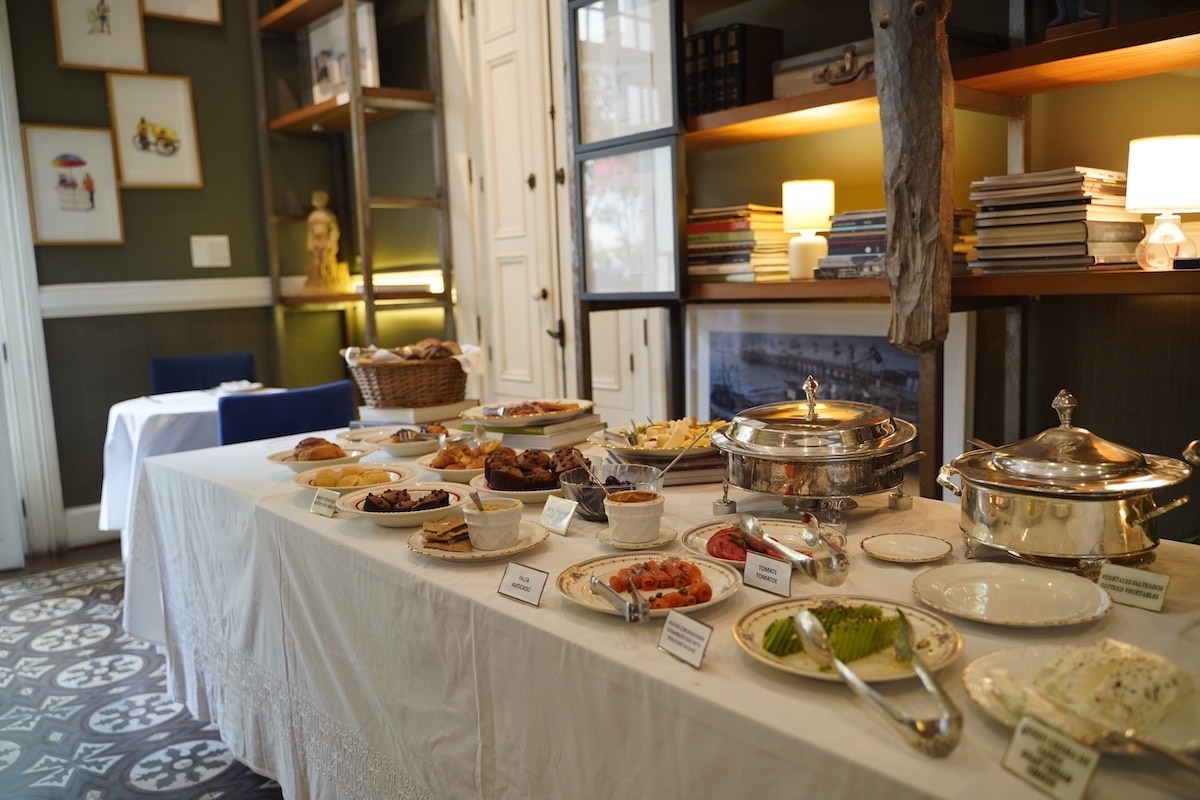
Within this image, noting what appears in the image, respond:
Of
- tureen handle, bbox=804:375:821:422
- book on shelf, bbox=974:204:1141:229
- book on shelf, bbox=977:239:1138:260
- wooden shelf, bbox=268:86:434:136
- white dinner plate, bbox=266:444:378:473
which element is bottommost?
white dinner plate, bbox=266:444:378:473

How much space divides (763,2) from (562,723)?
257 centimetres

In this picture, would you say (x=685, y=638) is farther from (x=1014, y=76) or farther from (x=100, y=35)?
(x=100, y=35)

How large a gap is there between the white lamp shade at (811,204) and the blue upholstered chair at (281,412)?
1.52m

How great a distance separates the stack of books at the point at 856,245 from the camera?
2305 millimetres

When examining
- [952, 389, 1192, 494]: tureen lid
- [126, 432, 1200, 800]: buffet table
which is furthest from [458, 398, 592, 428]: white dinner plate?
[952, 389, 1192, 494]: tureen lid

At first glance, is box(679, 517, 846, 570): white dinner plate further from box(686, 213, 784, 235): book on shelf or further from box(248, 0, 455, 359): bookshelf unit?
box(248, 0, 455, 359): bookshelf unit

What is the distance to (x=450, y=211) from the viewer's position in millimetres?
4391

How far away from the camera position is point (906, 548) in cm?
120

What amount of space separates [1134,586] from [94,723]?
8.02 ft

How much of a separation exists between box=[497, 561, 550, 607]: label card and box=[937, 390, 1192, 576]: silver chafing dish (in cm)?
53

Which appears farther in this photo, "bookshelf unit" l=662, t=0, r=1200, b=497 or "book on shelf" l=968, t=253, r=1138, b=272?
"book on shelf" l=968, t=253, r=1138, b=272

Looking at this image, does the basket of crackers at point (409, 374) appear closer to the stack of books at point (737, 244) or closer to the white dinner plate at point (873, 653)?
the stack of books at point (737, 244)

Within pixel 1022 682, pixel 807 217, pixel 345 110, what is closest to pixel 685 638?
pixel 1022 682

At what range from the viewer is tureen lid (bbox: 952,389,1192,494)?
1.02 m
